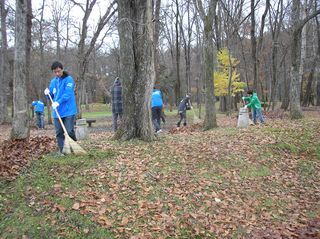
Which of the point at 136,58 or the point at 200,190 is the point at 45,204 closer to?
the point at 200,190

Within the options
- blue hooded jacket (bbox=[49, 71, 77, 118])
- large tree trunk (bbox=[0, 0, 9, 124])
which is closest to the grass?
blue hooded jacket (bbox=[49, 71, 77, 118])

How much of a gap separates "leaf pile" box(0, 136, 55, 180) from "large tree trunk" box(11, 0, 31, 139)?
0.32 meters

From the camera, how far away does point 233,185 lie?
22.3 ft

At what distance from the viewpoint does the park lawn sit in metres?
4.96

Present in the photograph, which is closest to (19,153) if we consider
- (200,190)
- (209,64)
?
(200,190)

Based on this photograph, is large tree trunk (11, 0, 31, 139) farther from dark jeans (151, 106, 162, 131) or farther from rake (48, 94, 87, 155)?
dark jeans (151, 106, 162, 131)

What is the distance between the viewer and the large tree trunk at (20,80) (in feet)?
26.2

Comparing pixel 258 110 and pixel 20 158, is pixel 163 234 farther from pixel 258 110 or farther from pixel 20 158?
pixel 258 110

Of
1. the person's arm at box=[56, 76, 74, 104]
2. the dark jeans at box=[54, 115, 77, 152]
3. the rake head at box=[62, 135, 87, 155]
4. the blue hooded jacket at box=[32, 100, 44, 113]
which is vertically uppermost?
the person's arm at box=[56, 76, 74, 104]

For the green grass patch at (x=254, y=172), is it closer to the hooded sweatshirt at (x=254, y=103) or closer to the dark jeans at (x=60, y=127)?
the dark jeans at (x=60, y=127)

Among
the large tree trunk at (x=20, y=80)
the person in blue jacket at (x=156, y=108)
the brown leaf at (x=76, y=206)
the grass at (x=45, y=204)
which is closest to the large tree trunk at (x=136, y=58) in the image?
the grass at (x=45, y=204)

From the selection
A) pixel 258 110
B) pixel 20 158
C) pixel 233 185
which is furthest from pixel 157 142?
pixel 258 110

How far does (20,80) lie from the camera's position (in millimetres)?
8086

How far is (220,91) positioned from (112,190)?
82.3ft
